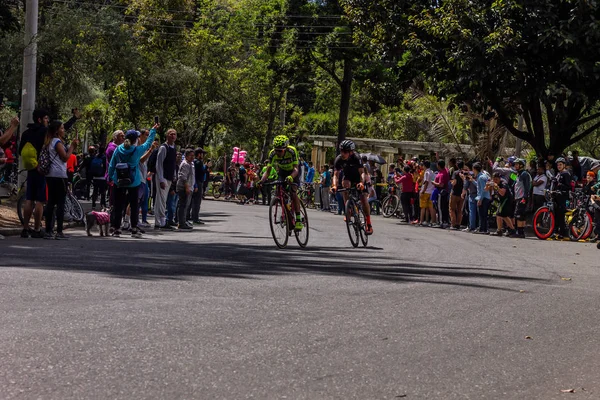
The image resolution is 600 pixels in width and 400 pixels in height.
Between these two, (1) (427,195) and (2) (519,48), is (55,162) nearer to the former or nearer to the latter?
(1) (427,195)

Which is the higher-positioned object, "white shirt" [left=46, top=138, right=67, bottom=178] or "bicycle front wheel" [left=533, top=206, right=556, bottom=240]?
"white shirt" [left=46, top=138, right=67, bottom=178]

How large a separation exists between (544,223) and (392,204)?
991cm

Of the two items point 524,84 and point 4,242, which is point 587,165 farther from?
point 4,242

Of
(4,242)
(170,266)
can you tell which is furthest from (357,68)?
(170,266)

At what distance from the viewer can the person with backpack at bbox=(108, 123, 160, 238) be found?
17438 millimetres

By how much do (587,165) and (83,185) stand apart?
15.6 m

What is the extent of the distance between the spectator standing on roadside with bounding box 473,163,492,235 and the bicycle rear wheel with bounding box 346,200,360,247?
8926 mm

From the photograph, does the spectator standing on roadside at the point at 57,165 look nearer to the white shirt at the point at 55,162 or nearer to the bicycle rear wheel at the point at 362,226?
the white shirt at the point at 55,162

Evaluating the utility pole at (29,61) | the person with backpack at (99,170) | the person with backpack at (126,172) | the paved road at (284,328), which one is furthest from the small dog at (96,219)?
the person with backpack at (99,170)

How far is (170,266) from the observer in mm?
11742

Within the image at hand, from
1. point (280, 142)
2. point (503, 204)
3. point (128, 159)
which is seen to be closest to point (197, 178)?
point (128, 159)

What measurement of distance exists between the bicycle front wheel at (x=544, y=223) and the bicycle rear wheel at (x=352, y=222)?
8403 mm

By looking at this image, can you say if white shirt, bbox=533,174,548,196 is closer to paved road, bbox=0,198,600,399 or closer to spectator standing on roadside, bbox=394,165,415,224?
spectator standing on roadside, bbox=394,165,415,224

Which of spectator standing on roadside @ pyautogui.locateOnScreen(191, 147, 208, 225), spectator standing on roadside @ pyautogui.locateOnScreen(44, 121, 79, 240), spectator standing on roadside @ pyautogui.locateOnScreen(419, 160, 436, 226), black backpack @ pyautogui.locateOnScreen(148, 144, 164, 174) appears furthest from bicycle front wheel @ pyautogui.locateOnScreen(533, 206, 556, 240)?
spectator standing on roadside @ pyautogui.locateOnScreen(44, 121, 79, 240)
